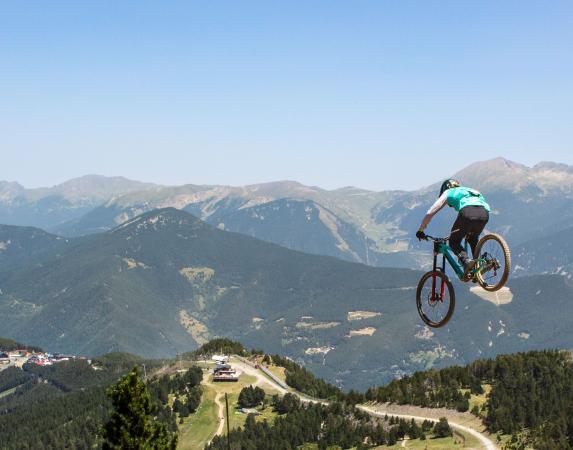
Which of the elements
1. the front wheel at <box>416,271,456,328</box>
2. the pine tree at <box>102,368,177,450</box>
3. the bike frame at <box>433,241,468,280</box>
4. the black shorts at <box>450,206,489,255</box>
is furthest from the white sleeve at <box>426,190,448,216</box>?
the pine tree at <box>102,368,177,450</box>

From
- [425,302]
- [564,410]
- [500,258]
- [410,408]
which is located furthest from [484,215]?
[410,408]

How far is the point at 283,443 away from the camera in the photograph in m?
193

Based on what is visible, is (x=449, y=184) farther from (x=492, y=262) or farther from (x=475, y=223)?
(x=492, y=262)

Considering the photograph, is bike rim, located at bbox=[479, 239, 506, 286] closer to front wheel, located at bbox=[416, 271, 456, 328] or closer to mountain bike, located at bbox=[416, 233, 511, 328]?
mountain bike, located at bbox=[416, 233, 511, 328]

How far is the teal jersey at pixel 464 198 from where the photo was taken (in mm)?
33125

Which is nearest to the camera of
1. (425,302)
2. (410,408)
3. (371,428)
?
(425,302)

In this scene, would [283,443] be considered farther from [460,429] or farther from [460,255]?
[460,255]

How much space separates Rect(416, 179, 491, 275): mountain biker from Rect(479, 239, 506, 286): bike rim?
57 cm


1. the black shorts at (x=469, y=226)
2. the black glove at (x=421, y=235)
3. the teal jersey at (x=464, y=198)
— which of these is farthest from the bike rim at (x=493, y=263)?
the black glove at (x=421, y=235)

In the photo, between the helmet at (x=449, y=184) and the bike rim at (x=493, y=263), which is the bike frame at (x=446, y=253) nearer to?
the bike rim at (x=493, y=263)

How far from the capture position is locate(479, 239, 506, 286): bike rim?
32.2 meters

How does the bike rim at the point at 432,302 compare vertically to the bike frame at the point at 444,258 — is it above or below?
below

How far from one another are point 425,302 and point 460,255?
480 cm

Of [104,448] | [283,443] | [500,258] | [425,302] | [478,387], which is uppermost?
[500,258]
